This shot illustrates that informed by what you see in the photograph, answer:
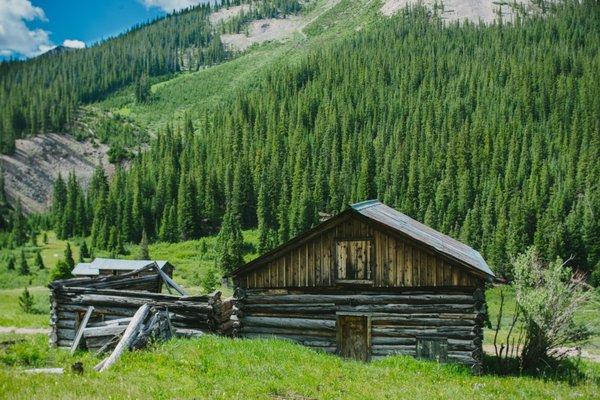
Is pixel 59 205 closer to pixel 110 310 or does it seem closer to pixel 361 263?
pixel 110 310

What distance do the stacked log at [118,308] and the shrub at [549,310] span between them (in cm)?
1240

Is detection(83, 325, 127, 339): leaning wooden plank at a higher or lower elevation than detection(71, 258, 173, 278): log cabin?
lower

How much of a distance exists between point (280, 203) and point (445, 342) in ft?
290

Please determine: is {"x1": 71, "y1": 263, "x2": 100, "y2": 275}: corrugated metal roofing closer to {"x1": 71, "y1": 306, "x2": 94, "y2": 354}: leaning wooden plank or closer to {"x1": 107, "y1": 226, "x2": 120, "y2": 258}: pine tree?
{"x1": 71, "y1": 306, "x2": 94, "y2": 354}: leaning wooden plank

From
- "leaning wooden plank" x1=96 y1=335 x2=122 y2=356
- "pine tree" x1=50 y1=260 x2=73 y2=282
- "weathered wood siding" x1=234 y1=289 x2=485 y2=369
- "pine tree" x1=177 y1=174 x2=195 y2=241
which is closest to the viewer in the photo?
"leaning wooden plank" x1=96 y1=335 x2=122 y2=356

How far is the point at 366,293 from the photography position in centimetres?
2075

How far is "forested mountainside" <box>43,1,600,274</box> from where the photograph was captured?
98.6 metres

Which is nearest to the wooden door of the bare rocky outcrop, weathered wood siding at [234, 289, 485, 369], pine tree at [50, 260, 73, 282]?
weathered wood siding at [234, 289, 485, 369]

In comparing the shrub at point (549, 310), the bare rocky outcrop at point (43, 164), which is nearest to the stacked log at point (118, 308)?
the shrub at point (549, 310)

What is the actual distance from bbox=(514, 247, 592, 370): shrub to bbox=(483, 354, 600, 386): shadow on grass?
396 millimetres

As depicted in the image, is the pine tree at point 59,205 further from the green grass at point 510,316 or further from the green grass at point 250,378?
the green grass at point 250,378

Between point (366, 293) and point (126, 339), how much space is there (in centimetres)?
979

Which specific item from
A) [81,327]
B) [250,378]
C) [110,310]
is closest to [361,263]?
[250,378]

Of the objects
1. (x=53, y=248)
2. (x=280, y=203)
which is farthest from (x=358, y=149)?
(x=53, y=248)
